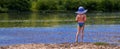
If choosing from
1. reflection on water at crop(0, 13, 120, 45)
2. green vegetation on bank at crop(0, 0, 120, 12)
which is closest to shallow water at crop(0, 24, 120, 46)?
reflection on water at crop(0, 13, 120, 45)

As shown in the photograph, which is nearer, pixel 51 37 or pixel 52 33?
pixel 51 37

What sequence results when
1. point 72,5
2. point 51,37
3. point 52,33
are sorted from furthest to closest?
point 72,5
point 52,33
point 51,37

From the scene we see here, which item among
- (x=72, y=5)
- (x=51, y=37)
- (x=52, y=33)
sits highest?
(x=51, y=37)

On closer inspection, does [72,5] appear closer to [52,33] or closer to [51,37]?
[52,33]

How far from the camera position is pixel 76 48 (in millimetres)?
18969

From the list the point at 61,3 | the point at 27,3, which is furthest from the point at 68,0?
the point at 27,3

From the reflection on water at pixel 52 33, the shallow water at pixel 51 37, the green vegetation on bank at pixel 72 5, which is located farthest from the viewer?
the green vegetation on bank at pixel 72 5

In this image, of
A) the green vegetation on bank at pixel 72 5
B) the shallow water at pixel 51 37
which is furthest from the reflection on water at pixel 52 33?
the green vegetation on bank at pixel 72 5

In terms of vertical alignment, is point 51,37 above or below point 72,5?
above

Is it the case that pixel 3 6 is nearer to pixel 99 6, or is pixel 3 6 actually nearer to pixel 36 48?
pixel 99 6

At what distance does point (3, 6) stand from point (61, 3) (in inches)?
667

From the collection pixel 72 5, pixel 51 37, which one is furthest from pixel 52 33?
pixel 72 5

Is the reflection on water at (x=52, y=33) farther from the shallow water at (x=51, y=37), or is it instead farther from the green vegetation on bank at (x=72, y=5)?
the green vegetation on bank at (x=72, y=5)

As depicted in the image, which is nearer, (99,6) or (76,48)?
(76,48)
